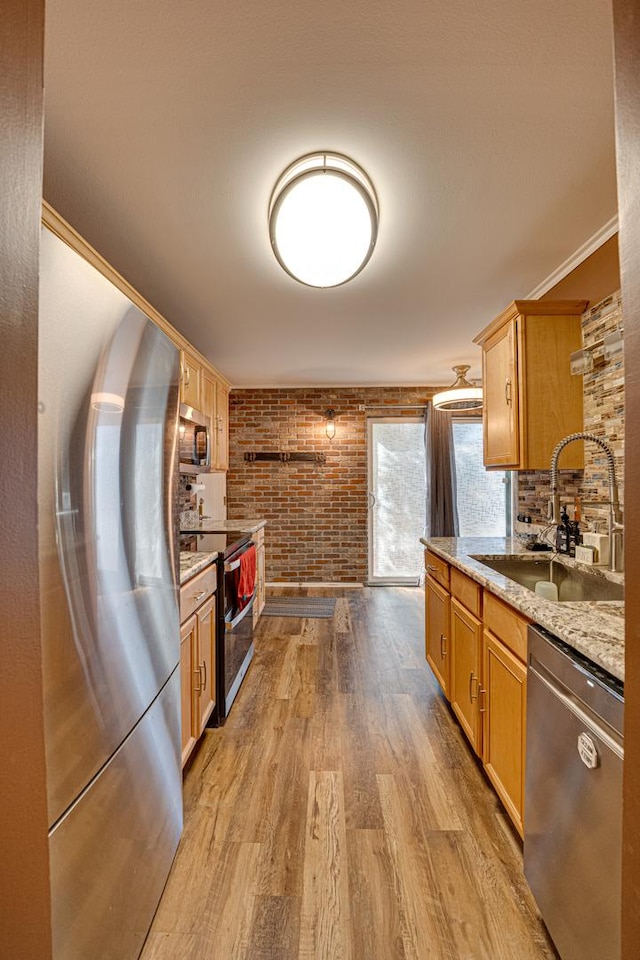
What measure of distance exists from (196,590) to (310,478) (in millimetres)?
3148

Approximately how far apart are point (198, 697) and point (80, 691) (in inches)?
43.7

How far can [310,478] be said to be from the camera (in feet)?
16.0

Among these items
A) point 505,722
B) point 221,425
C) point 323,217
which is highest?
point 323,217

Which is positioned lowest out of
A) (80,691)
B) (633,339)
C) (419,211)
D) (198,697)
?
(198,697)

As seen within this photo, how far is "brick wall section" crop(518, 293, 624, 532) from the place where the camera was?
185cm

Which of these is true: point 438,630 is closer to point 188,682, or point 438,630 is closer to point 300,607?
point 188,682

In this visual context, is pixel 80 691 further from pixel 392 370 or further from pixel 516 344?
pixel 392 370

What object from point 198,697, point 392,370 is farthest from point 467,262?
point 198,697

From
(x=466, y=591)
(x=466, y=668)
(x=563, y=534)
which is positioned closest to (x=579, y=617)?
(x=466, y=591)

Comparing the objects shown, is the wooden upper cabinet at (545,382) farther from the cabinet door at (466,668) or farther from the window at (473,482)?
the window at (473,482)

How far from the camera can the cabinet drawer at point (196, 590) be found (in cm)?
162

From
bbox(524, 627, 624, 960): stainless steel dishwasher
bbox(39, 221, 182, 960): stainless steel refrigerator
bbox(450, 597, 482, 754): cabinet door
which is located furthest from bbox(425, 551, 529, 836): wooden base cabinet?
bbox(39, 221, 182, 960): stainless steel refrigerator

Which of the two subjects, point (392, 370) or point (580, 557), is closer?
point (580, 557)

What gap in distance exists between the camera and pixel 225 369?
4.11m
